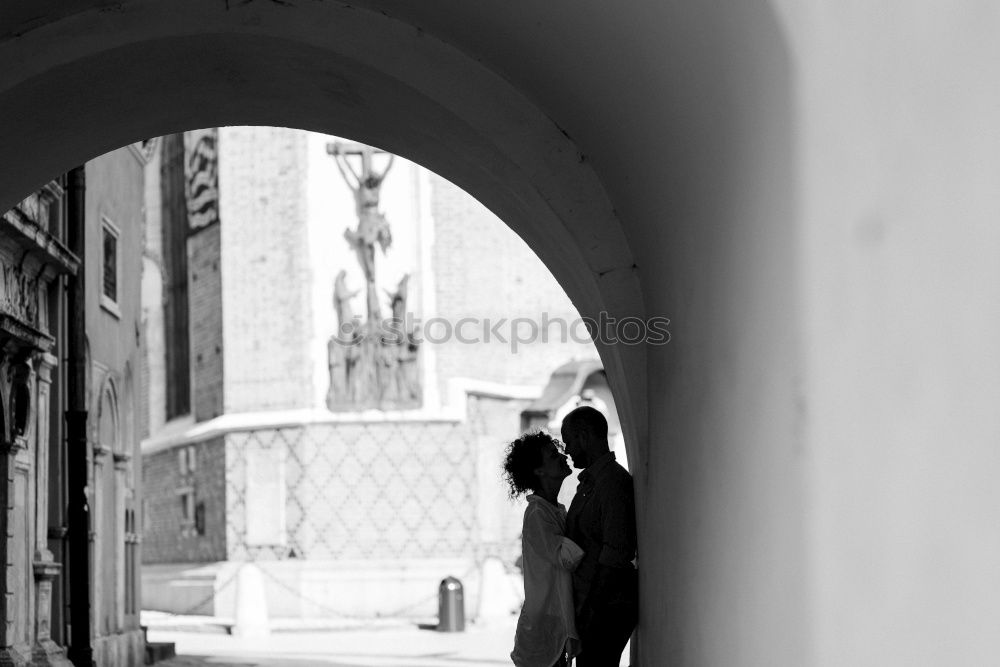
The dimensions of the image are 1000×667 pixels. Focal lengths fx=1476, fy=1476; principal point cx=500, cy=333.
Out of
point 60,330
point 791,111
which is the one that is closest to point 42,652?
point 60,330

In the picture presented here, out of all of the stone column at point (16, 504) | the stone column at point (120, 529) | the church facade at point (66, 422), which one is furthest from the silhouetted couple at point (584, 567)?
the stone column at point (120, 529)

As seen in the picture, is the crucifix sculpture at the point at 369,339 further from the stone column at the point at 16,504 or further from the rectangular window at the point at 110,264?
the stone column at the point at 16,504

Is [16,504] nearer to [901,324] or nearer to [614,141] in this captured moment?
[614,141]

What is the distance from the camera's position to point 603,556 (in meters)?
6.30

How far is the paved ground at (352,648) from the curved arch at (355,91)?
375 inches

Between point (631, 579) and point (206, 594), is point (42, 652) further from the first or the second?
point (206, 594)

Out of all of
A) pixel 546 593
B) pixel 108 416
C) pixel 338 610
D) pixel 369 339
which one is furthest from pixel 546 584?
pixel 369 339

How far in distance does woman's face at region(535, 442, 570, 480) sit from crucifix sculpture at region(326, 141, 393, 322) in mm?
20678

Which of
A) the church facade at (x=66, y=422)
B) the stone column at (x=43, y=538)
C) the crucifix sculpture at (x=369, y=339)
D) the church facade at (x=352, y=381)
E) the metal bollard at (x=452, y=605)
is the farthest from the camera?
the crucifix sculpture at (x=369, y=339)

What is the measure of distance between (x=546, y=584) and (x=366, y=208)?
21408mm

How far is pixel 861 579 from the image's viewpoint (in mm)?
2842

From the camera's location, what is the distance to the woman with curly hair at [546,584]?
20.8ft

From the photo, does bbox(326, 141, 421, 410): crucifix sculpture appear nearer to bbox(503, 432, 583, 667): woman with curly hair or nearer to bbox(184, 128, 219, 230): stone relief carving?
bbox(184, 128, 219, 230): stone relief carving

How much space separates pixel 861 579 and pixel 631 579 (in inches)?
139
